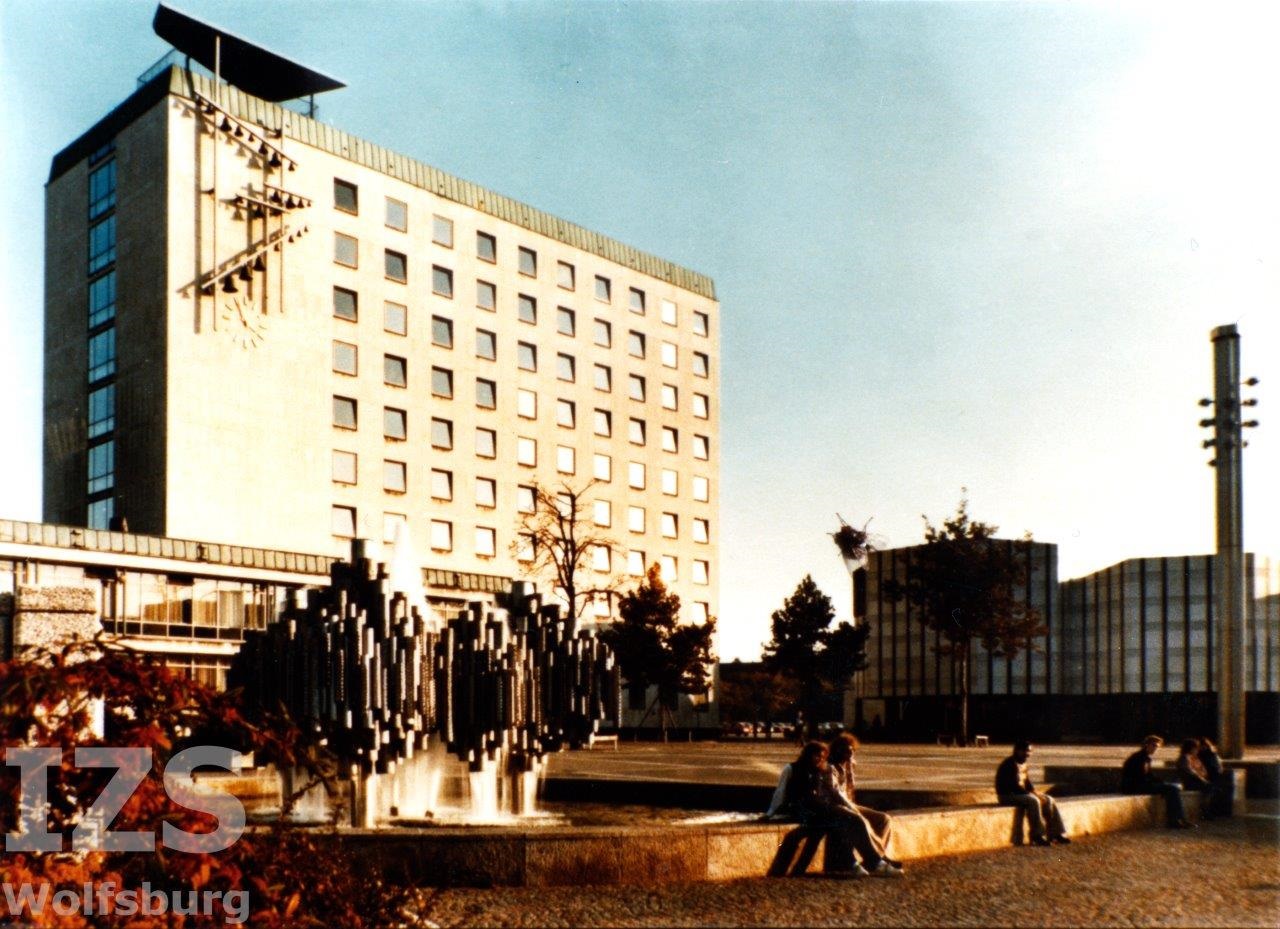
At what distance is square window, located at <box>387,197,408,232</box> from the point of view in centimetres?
5976

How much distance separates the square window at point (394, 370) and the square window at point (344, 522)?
5901 millimetres

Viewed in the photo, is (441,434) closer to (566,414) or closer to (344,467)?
(344,467)

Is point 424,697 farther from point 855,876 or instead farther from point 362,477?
point 362,477

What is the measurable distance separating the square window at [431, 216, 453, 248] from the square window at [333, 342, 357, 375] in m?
7.41

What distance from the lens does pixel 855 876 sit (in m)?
12.2

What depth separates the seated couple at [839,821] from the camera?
12.3 meters

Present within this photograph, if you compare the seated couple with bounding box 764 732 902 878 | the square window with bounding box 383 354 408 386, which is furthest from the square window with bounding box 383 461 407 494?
the seated couple with bounding box 764 732 902 878

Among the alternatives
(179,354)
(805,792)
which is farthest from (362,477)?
(805,792)

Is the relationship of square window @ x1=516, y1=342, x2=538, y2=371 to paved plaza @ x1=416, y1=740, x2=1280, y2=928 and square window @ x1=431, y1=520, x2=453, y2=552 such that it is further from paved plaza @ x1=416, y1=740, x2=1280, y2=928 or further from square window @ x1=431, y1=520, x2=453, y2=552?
paved plaza @ x1=416, y1=740, x2=1280, y2=928

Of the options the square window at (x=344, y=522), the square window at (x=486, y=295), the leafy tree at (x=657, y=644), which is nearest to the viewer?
the square window at (x=344, y=522)

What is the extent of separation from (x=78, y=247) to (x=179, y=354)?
29.2 ft

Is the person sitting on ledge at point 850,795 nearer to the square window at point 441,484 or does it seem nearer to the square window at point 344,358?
the square window at point 344,358

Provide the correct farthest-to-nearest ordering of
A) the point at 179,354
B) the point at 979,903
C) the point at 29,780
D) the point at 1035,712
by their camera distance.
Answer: the point at 1035,712, the point at 179,354, the point at 979,903, the point at 29,780

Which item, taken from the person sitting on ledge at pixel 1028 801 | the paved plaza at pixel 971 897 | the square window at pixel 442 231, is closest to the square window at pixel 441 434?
the square window at pixel 442 231
